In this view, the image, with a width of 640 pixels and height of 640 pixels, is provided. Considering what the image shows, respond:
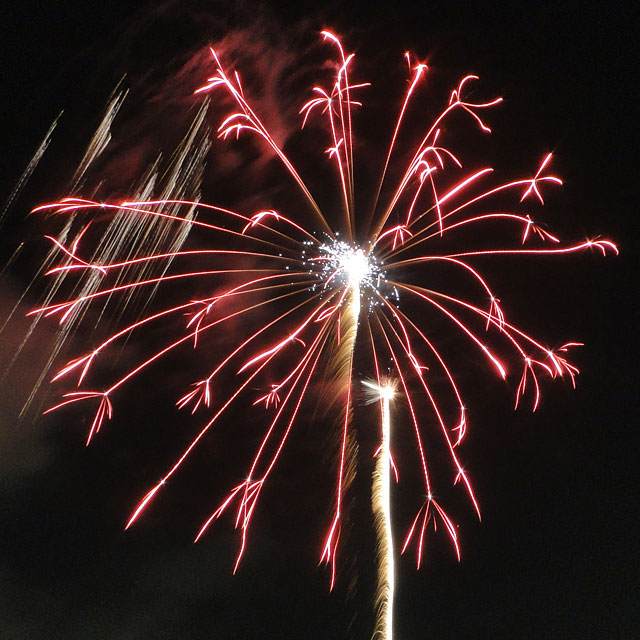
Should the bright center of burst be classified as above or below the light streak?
above

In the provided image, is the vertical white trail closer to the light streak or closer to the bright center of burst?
the light streak

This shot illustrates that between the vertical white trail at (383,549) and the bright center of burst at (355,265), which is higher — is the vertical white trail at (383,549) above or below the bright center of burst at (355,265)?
below

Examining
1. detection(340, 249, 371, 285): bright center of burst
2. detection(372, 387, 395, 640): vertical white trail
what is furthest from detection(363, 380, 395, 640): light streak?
detection(340, 249, 371, 285): bright center of burst

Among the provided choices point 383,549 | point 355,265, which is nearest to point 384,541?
point 383,549

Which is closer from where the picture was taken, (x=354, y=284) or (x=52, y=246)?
(x=354, y=284)

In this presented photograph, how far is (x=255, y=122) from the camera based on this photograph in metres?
7.73

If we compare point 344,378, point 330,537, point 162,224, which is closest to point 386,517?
point 330,537

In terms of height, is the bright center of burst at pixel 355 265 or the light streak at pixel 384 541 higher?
the bright center of burst at pixel 355 265

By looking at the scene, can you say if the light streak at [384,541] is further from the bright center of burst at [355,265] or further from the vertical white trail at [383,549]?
the bright center of burst at [355,265]

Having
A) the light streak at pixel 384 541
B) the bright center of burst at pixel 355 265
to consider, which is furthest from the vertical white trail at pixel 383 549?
the bright center of burst at pixel 355 265

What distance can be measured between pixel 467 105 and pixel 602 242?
221 centimetres

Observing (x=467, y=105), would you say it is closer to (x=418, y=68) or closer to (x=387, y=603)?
(x=418, y=68)

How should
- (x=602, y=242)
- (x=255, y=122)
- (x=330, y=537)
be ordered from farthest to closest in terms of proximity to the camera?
(x=255, y=122)
(x=602, y=242)
(x=330, y=537)

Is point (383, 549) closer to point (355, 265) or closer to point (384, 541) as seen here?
point (384, 541)
